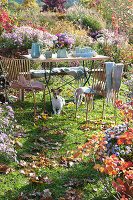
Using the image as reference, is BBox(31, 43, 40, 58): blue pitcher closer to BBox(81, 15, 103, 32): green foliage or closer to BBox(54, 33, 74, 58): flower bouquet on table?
BBox(54, 33, 74, 58): flower bouquet on table

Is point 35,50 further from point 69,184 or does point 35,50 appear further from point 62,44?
point 69,184

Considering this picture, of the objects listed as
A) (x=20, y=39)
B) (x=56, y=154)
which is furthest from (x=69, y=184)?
(x=20, y=39)

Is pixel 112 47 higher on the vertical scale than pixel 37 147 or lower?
higher

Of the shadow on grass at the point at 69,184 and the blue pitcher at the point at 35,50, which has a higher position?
the blue pitcher at the point at 35,50

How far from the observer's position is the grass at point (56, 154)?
9.45ft

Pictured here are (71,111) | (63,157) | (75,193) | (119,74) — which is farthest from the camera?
(71,111)

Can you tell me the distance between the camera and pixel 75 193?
2.81m

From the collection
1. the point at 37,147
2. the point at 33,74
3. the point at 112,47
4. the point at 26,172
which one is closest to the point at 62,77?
the point at 33,74

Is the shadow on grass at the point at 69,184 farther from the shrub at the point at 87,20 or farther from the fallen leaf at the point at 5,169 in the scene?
the shrub at the point at 87,20

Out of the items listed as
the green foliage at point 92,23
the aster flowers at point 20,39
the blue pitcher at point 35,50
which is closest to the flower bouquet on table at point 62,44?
the blue pitcher at point 35,50

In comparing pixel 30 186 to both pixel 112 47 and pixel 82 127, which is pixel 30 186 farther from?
pixel 112 47

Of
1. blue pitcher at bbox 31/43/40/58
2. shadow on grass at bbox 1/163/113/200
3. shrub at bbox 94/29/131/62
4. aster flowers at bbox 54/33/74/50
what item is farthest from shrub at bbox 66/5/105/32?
shadow on grass at bbox 1/163/113/200

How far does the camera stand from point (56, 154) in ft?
12.2

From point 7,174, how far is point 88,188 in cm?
97
